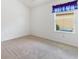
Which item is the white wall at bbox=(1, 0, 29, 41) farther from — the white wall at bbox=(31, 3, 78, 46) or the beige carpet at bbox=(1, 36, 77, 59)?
the beige carpet at bbox=(1, 36, 77, 59)

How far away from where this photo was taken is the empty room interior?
3.67 meters

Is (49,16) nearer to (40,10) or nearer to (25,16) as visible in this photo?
(40,10)

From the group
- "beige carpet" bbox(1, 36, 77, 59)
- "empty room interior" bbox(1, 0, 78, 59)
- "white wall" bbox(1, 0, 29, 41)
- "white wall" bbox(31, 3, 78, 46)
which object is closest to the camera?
"beige carpet" bbox(1, 36, 77, 59)

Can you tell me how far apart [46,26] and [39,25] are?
618 millimetres

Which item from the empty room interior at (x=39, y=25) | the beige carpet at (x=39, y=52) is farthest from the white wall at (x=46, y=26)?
the beige carpet at (x=39, y=52)

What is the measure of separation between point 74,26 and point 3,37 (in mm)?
3352

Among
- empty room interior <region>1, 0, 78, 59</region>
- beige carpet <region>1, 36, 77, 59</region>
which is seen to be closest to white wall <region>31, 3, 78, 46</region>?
empty room interior <region>1, 0, 78, 59</region>

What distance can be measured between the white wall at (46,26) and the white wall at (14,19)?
0.51 metres

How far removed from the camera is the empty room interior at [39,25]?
367cm

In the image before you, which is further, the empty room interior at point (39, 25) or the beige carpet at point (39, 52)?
the empty room interior at point (39, 25)

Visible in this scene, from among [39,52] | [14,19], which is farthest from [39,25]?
[39,52]

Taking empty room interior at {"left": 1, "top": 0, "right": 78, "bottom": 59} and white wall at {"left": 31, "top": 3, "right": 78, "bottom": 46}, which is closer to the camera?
empty room interior at {"left": 1, "top": 0, "right": 78, "bottom": 59}

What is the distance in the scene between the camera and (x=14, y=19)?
543 centimetres

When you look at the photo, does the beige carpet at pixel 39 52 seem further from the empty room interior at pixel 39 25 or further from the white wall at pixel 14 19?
the white wall at pixel 14 19
